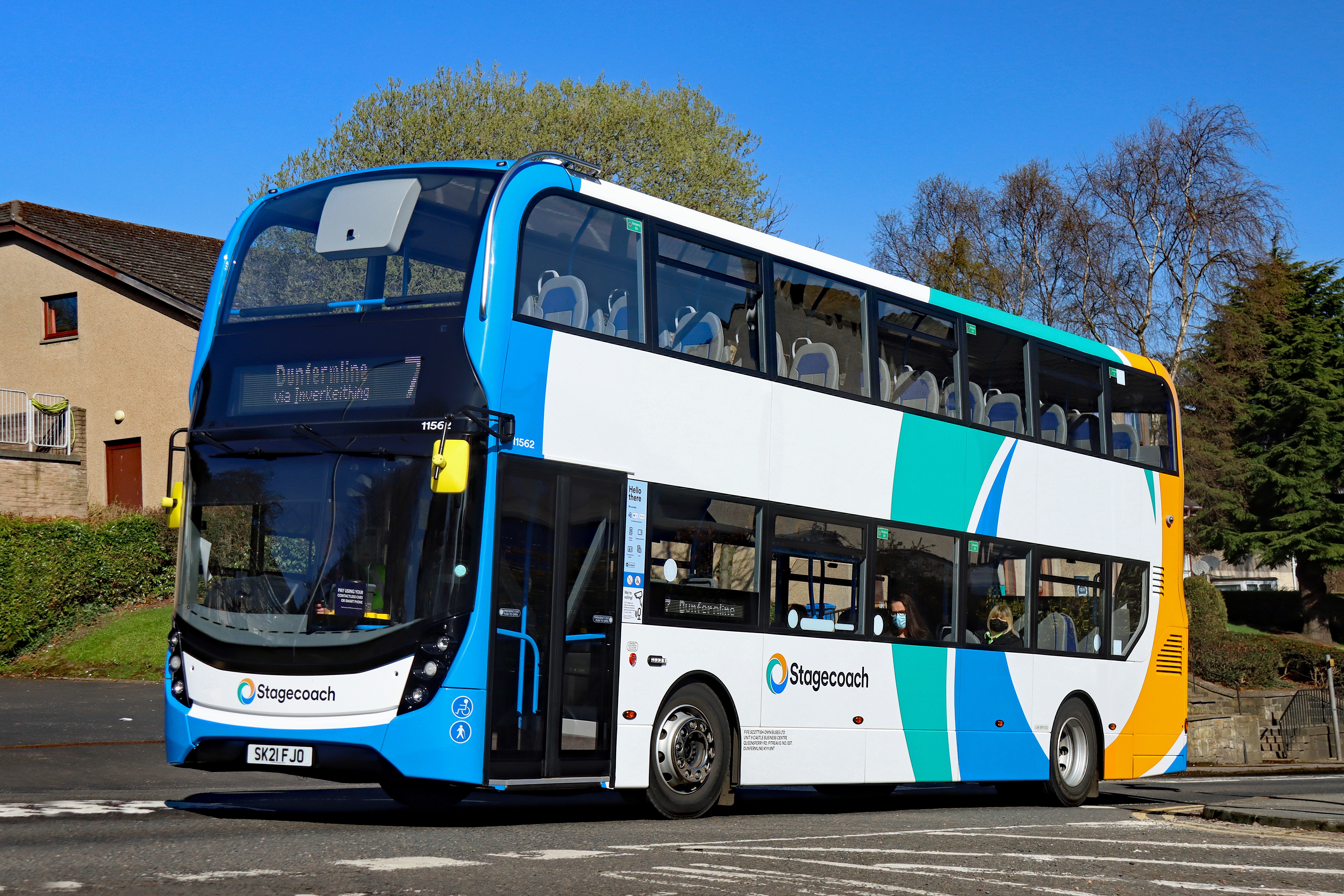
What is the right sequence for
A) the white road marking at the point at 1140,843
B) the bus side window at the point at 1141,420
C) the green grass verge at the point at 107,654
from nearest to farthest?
the white road marking at the point at 1140,843 → the bus side window at the point at 1141,420 → the green grass verge at the point at 107,654

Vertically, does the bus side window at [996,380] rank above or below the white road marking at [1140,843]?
above

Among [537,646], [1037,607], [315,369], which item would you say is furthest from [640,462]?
[1037,607]

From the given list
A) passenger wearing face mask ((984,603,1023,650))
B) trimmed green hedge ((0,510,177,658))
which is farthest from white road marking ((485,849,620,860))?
trimmed green hedge ((0,510,177,658))

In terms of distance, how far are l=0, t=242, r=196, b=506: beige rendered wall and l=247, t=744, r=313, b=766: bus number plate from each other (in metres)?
27.3

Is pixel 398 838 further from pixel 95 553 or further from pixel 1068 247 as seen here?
pixel 1068 247

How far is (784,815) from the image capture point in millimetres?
12578

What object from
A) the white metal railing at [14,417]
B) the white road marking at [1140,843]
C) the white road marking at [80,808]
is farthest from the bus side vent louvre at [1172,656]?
the white metal railing at [14,417]

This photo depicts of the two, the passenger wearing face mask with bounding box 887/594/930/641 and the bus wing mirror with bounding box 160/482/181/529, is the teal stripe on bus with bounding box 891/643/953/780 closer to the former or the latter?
the passenger wearing face mask with bounding box 887/594/930/641

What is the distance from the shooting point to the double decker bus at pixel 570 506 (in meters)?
9.68

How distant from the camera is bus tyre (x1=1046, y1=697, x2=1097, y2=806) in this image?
52.2 ft

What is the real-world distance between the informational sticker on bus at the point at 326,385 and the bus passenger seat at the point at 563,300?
102cm

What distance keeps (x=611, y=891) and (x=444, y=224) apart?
5.14m

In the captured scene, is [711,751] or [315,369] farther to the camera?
[711,751]

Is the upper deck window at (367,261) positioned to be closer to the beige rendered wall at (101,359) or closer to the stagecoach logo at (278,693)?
the stagecoach logo at (278,693)
